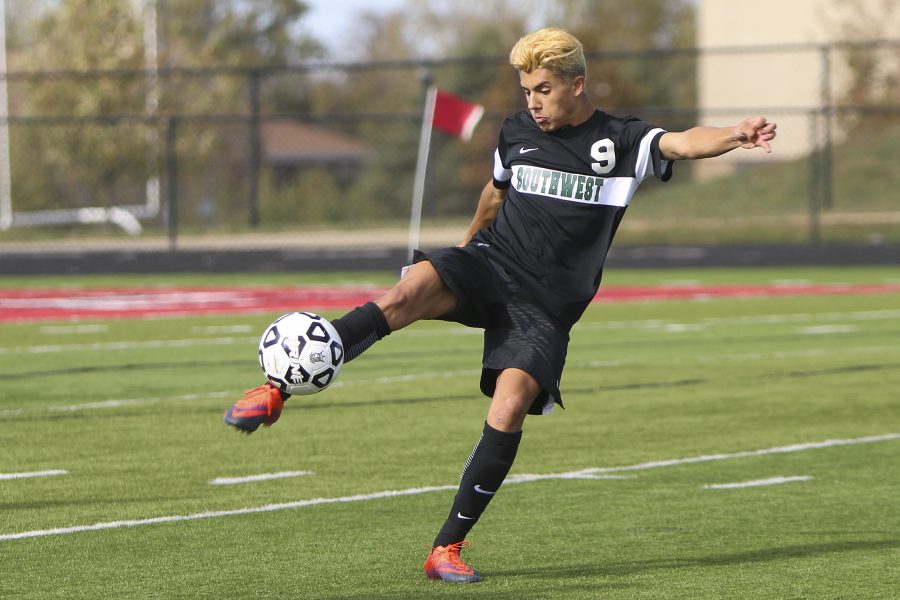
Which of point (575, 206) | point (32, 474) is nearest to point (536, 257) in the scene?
point (575, 206)

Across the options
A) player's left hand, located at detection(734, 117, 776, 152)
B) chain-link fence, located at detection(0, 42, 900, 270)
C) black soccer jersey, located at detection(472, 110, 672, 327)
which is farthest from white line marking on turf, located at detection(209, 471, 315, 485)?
chain-link fence, located at detection(0, 42, 900, 270)

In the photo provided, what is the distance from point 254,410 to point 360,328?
1.56 ft

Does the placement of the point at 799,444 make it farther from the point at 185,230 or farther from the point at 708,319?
the point at 185,230

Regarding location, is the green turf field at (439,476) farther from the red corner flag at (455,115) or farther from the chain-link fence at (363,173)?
the chain-link fence at (363,173)

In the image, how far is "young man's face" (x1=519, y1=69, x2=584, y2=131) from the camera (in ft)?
16.9

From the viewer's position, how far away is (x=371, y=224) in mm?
35969

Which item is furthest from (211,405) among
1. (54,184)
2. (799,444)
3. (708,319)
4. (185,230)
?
(54,184)

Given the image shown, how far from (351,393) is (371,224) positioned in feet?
85.4

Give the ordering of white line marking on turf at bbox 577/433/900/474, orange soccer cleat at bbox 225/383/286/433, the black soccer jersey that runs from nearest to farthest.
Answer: orange soccer cleat at bbox 225/383/286/433, the black soccer jersey, white line marking on turf at bbox 577/433/900/474

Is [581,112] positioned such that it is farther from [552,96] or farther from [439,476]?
[439,476]

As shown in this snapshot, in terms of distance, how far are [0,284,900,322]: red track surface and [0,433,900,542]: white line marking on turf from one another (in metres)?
8.45

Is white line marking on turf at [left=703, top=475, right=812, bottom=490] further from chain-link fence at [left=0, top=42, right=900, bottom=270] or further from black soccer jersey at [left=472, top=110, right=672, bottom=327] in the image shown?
chain-link fence at [left=0, top=42, right=900, bottom=270]

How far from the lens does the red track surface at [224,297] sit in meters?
16.1

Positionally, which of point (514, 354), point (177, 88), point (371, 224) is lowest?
point (371, 224)
